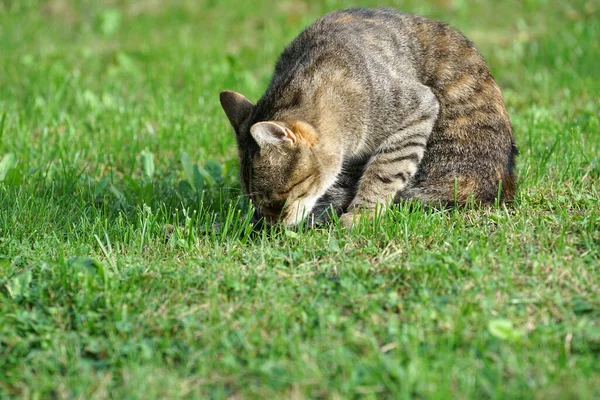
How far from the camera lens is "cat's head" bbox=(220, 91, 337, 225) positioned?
159 inches

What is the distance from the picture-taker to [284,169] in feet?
13.4

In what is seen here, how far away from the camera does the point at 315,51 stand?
14.8 feet

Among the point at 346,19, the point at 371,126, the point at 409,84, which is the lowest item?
the point at 371,126

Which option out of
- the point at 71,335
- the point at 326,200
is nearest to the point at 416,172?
the point at 326,200

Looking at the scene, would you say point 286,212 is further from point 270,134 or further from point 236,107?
point 236,107

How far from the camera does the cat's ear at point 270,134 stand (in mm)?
3861

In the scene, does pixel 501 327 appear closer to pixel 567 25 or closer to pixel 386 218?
pixel 386 218

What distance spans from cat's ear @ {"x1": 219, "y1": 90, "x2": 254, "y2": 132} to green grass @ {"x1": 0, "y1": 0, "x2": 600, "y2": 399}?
0.50 meters

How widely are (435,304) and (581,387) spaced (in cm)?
77

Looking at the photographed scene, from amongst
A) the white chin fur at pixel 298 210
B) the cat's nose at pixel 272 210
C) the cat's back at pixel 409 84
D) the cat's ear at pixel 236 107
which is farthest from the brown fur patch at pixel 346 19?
the cat's nose at pixel 272 210

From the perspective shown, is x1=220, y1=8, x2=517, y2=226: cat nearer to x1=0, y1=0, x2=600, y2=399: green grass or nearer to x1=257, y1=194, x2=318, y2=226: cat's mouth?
x1=257, y1=194, x2=318, y2=226: cat's mouth

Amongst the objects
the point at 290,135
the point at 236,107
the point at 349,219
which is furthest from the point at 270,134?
the point at 349,219

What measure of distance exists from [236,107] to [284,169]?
612mm

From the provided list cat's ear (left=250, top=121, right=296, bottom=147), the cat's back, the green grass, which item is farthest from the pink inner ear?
the green grass
